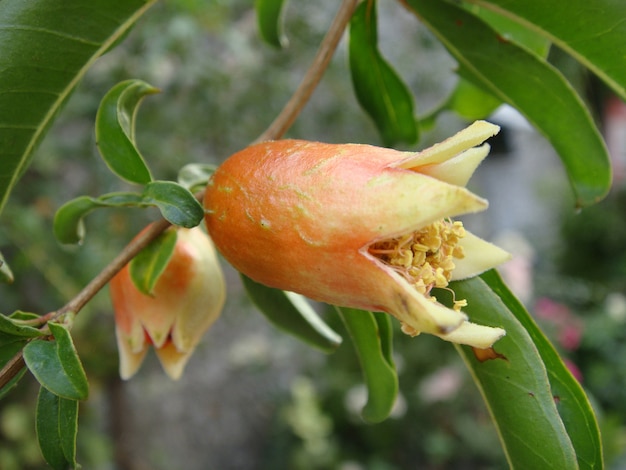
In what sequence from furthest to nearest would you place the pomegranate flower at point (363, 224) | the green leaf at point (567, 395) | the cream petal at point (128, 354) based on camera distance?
1. the cream petal at point (128, 354)
2. the green leaf at point (567, 395)
3. the pomegranate flower at point (363, 224)

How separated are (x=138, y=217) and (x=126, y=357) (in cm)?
122

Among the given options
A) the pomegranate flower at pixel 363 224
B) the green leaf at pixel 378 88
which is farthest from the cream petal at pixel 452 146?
the green leaf at pixel 378 88

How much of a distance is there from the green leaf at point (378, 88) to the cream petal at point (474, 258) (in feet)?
1.15

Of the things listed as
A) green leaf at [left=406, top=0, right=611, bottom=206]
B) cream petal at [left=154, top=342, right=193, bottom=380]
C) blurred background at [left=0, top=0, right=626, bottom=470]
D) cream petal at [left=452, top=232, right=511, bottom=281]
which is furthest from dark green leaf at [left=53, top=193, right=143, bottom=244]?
blurred background at [left=0, top=0, right=626, bottom=470]

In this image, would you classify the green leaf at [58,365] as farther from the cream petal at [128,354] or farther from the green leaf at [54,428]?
the cream petal at [128,354]

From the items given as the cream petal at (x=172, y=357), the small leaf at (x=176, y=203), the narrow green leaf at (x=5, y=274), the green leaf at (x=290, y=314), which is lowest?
the cream petal at (x=172, y=357)

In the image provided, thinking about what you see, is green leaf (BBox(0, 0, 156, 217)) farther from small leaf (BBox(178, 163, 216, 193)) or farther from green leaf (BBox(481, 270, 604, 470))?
green leaf (BBox(481, 270, 604, 470))

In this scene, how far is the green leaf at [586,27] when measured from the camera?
547mm

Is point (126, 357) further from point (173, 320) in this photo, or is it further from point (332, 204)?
point (332, 204)

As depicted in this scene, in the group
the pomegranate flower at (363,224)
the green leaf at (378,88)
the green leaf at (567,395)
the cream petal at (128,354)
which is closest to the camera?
the pomegranate flower at (363,224)

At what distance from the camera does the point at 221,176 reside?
0.47 m

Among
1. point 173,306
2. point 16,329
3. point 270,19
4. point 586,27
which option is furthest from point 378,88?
point 16,329

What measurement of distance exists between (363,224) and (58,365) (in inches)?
8.3

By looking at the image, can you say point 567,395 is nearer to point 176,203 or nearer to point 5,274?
point 176,203
